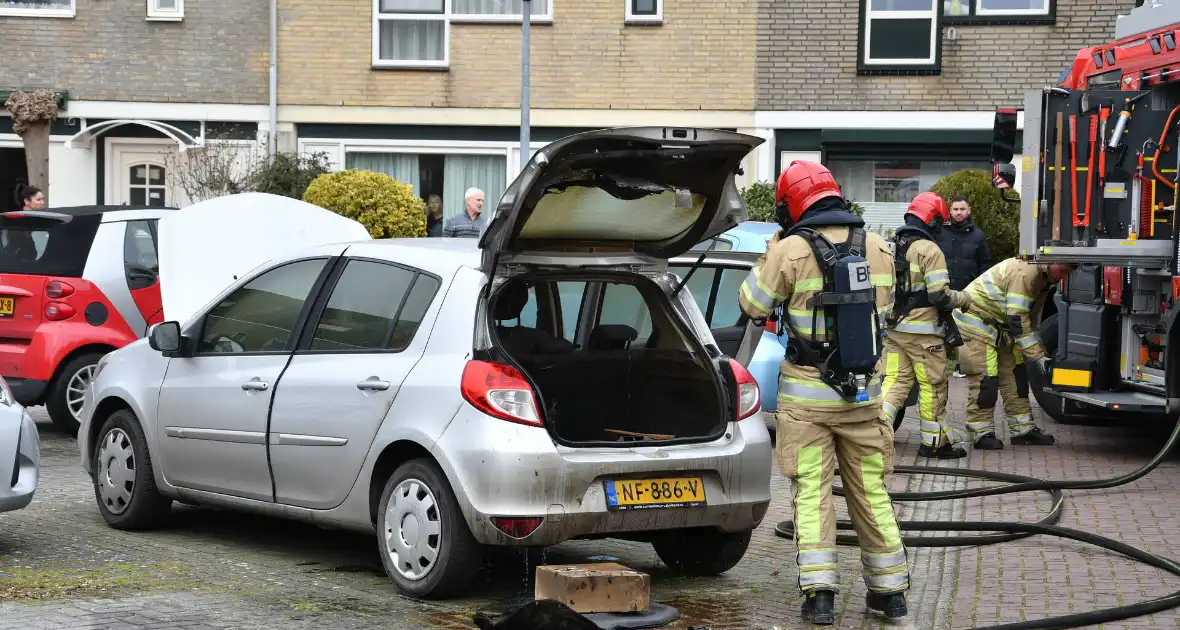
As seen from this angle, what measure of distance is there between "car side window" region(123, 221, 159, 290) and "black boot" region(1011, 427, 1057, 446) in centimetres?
669

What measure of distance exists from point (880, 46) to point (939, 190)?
324 centimetres

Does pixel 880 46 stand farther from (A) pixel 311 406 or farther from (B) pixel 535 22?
(A) pixel 311 406

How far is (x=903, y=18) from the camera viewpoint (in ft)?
70.0

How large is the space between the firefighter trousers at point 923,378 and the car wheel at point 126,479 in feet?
17.8

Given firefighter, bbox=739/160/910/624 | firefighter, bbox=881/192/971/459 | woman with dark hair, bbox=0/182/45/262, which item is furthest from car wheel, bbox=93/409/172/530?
firefighter, bbox=881/192/971/459

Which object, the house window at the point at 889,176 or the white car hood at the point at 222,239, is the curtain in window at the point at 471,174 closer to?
the house window at the point at 889,176

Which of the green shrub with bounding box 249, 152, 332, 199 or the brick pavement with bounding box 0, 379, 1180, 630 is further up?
the green shrub with bounding box 249, 152, 332, 199

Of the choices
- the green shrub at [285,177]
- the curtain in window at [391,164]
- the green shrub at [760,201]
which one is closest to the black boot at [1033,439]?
the green shrub at [760,201]

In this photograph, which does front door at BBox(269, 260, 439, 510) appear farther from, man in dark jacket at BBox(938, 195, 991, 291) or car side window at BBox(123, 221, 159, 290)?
man in dark jacket at BBox(938, 195, 991, 291)

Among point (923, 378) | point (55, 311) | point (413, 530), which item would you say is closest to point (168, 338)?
point (413, 530)

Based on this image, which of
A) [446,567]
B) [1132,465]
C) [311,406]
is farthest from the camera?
[1132,465]

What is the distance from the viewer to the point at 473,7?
22.1m

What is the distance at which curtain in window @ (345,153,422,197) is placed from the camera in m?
22.7

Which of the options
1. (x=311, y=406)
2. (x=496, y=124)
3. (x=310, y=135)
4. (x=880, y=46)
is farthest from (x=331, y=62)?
(x=311, y=406)
